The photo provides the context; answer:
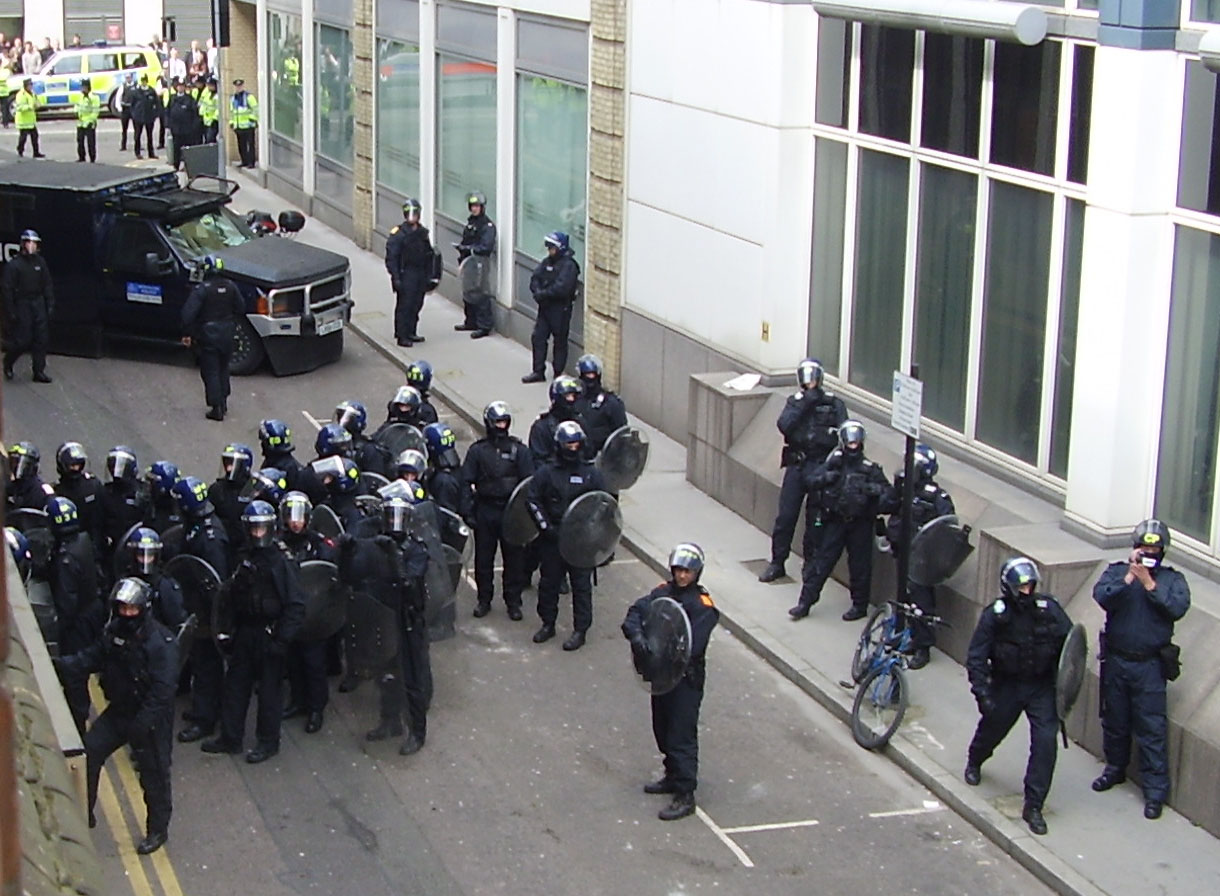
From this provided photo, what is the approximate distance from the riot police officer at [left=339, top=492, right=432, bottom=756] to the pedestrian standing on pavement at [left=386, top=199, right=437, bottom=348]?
35.2 feet

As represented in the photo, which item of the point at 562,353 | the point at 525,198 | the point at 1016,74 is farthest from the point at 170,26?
the point at 1016,74

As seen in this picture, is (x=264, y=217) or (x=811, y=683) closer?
(x=811, y=683)

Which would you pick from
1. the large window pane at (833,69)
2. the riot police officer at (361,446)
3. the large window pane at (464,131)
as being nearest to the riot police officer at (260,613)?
the riot police officer at (361,446)

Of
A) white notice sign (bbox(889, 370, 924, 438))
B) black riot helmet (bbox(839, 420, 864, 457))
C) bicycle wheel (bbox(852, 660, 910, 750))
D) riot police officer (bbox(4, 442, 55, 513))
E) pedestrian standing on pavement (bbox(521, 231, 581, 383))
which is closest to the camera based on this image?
bicycle wheel (bbox(852, 660, 910, 750))

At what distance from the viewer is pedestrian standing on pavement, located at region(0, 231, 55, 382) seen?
19.5m

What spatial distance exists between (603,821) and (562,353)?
34.0 ft

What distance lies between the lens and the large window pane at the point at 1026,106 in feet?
44.0

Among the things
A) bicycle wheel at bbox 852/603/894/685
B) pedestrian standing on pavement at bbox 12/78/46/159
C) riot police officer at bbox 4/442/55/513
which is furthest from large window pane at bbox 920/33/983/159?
pedestrian standing on pavement at bbox 12/78/46/159

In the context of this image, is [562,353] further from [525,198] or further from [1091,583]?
[1091,583]

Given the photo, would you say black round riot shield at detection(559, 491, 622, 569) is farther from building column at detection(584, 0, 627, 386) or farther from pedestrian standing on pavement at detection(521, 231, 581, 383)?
pedestrian standing on pavement at detection(521, 231, 581, 383)

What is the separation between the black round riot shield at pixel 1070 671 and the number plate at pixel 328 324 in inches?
499

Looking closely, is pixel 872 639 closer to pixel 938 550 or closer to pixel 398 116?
pixel 938 550

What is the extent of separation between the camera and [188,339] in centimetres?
2061

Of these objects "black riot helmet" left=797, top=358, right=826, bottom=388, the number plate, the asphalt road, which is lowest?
the asphalt road
